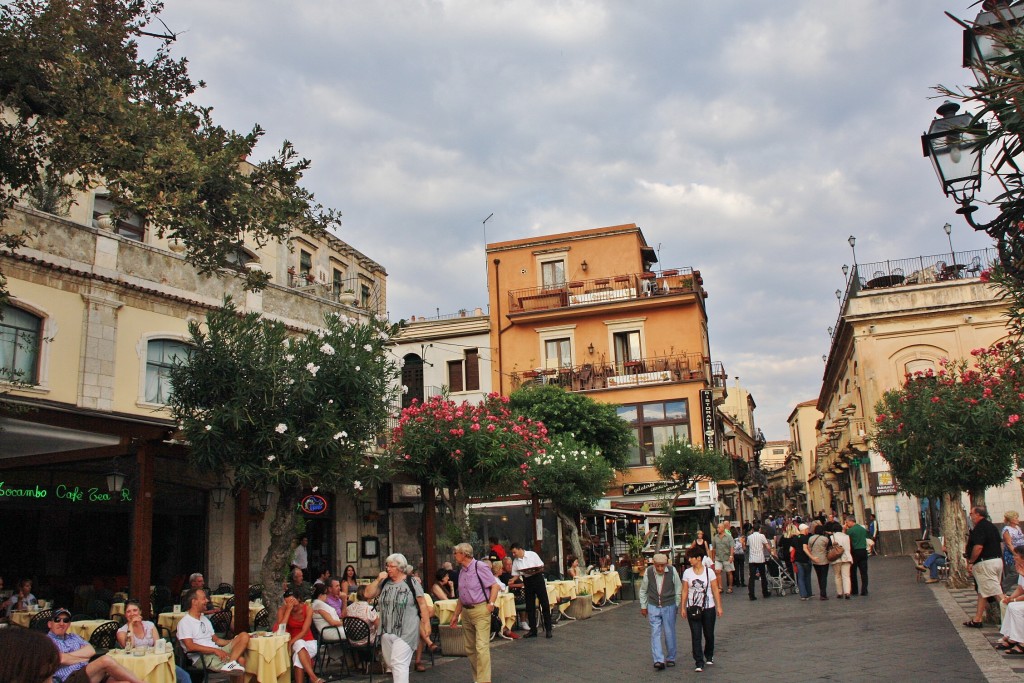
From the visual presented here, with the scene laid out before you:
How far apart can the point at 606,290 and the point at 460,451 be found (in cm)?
2173

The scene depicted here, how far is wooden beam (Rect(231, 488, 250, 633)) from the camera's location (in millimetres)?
11367

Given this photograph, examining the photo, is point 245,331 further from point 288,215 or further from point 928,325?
point 928,325

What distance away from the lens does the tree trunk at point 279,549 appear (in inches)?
434

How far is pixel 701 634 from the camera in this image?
33.9 feet

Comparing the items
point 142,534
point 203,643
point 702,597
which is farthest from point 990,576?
point 142,534

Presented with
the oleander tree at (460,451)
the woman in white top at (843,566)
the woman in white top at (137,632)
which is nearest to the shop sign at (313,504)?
the oleander tree at (460,451)

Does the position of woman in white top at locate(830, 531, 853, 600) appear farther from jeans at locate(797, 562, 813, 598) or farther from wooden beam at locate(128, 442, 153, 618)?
wooden beam at locate(128, 442, 153, 618)

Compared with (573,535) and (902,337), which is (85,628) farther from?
(902,337)

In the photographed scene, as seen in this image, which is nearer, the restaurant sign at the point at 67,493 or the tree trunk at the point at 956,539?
the restaurant sign at the point at 67,493

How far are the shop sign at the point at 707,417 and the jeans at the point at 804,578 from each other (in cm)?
1542

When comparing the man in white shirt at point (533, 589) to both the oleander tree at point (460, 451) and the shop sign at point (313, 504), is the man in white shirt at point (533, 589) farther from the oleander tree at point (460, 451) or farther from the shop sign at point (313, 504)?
the shop sign at point (313, 504)

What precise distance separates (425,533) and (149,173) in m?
9.37

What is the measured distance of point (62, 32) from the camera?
915cm

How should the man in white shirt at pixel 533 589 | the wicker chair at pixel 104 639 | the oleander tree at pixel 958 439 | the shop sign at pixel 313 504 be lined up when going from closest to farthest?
the wicker chair at pixel 104 639 < the man in white shirt at pixel 533 589 < the oleander tree at pixel 958 439 < the shop sign at pixel 313 504
